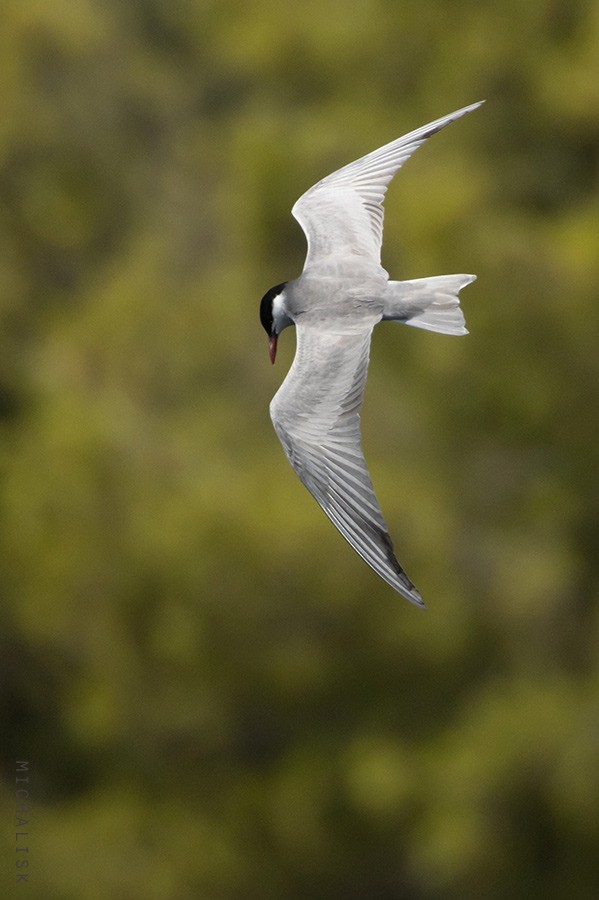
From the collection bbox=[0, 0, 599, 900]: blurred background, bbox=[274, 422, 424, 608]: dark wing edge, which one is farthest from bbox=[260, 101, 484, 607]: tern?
bbox=[0, 0, 599, 900]: blurred background

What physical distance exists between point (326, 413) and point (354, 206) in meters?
0.44

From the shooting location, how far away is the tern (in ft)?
6.05

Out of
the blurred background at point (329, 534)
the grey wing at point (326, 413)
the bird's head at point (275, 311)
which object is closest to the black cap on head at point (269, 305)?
the bird's head at point (275, 311)

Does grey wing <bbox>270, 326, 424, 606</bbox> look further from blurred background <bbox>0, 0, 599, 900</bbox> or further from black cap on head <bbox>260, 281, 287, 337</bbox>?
blurred background <bbox>0, 0, 599, 900</bbox>

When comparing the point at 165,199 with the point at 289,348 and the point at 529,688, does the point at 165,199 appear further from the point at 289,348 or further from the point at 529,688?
the point at 529,688

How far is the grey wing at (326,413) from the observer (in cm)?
187

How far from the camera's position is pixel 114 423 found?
466cm

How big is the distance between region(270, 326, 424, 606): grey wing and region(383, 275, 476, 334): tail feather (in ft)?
0.19

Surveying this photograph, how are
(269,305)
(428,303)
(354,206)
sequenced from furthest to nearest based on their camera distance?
(354,206) < (269,305) < (428,303)

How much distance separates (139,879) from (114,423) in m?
1.44

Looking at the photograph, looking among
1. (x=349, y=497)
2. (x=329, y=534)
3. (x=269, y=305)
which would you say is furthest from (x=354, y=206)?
(x=329, y=534)

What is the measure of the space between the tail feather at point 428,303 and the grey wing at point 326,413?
0.06 meters

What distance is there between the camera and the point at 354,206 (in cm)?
221

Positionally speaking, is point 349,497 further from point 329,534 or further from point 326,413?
point 329,534
